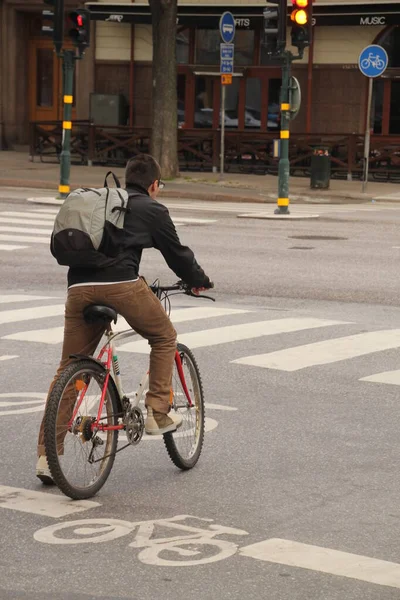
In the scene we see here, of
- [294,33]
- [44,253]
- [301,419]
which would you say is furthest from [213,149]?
[301,419]

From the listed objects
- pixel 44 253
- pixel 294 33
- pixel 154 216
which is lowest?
pixel 44 253

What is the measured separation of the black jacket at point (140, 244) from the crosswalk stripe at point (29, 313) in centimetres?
526

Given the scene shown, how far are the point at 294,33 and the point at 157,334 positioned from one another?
15.9 m

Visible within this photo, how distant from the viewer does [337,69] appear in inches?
1367

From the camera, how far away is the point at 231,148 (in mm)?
34156

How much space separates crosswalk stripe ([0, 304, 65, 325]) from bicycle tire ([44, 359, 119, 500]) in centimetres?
523

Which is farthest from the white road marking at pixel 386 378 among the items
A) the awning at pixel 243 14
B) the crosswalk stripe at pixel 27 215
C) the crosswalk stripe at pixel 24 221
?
the awning at pixel 243 14

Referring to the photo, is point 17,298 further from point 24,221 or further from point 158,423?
point 24,221

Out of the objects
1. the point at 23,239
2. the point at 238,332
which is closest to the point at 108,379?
the point at 238,332

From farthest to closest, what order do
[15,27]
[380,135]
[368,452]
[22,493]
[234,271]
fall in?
[15,27] → [380,135] → [234,271] → [368,452] → [22,493]

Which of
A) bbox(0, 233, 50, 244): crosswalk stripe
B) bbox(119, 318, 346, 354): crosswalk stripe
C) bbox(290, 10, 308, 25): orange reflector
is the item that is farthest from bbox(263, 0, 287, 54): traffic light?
bbox(119, 318, 346, 354): crosswalk stripe

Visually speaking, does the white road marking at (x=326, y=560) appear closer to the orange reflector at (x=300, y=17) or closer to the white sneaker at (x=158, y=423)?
the white sneaker at (x=158, y=423)

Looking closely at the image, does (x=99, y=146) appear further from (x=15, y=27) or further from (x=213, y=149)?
(x=15, y=27)

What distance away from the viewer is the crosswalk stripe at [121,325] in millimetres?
10805
